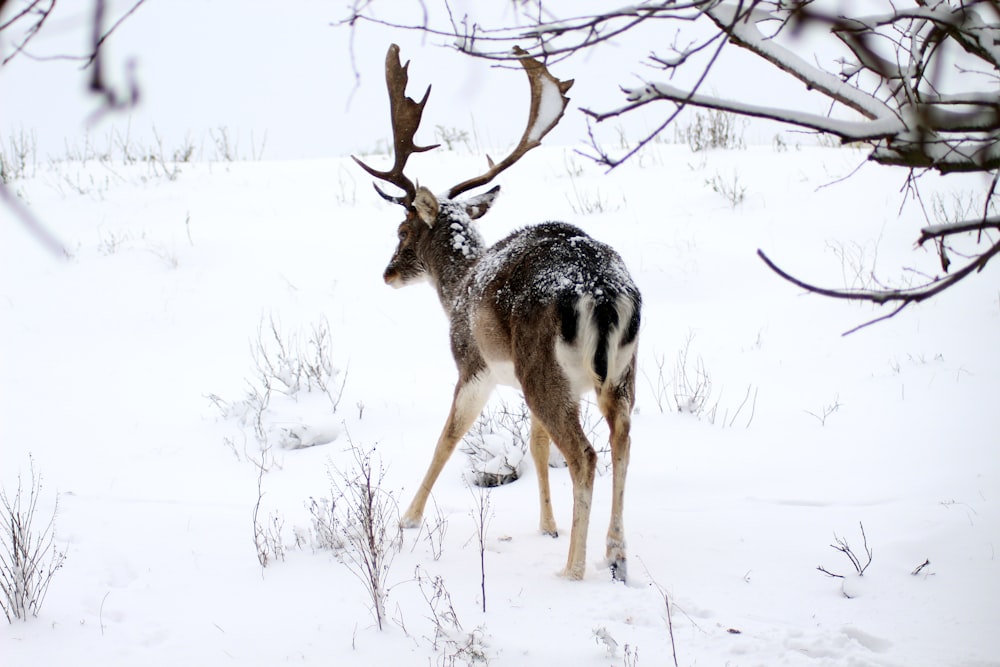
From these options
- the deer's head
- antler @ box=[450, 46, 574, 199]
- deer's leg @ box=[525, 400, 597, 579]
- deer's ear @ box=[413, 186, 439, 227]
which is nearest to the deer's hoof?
deer's leg @ box=[525, 400, 597, 579]

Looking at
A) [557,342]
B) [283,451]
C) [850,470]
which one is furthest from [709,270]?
[557,342]

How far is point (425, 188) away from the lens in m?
6.19

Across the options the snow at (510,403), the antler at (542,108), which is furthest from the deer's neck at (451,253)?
the snow at (510,403)

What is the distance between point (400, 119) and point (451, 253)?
1022mm

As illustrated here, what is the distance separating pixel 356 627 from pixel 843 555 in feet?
7.81

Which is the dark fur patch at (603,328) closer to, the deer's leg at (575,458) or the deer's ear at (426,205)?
the deer's leg at (575,458)

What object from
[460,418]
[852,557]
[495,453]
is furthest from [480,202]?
[852,557]

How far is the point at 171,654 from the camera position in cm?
366

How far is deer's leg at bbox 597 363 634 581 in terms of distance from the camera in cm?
434

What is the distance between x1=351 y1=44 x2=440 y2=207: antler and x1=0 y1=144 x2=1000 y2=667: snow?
66.8 inches

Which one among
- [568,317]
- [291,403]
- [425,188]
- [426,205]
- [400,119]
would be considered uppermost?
[400,119]

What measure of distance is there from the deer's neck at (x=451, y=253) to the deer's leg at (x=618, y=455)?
1.72m

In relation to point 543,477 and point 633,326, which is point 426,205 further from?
point 633,326

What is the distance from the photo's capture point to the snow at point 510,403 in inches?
152
